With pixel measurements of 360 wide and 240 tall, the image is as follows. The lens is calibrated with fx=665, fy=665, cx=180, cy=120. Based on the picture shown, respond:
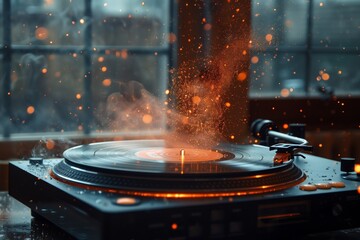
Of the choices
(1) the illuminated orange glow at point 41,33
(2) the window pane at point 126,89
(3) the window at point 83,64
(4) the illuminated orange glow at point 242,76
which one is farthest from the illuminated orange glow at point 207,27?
(1) the illuminated orange glow at point 41,33

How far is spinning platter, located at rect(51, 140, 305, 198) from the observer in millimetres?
1208

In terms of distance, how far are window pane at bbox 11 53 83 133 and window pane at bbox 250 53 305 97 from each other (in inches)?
48.8

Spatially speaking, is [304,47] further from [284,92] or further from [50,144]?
[50,144]

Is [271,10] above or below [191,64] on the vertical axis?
above

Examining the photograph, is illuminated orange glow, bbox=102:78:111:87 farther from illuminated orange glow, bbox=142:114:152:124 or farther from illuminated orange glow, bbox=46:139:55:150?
illuminated orange glow, bbox=46:139:55:150

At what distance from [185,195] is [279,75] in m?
3.68

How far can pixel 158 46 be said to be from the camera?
399cm

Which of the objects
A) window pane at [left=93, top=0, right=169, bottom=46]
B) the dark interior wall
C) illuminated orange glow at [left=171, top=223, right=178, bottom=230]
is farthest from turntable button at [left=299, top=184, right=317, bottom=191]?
window pane at [left=93, top=0, right=169, bottom=46]

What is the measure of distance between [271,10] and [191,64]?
1431 mm

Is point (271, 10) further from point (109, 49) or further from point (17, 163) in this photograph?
point (17, 163)

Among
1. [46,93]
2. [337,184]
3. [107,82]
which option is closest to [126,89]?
[107,82]

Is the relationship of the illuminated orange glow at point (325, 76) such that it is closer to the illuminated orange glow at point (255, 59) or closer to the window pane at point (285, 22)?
the window pane at point (285, 22)

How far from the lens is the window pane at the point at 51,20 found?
12.3ft

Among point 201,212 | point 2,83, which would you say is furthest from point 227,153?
point 2,83
